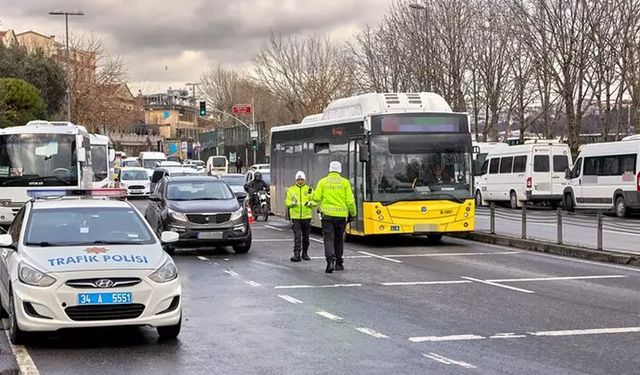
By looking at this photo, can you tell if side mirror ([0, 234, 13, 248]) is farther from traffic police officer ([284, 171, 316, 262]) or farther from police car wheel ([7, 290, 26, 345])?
traffic police officer ([284, 171, 316, 262])

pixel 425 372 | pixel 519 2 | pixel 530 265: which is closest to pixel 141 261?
pixel 425 372

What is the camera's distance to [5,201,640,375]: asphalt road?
8.20 m

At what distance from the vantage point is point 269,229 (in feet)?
85.7

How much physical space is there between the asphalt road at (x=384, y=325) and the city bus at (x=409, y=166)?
303 cm

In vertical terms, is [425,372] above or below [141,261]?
below

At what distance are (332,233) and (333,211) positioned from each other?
37cm

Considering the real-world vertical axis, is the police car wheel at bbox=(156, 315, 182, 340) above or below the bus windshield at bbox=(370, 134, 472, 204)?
below

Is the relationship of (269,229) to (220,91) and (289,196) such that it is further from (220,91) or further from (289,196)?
(220,91)

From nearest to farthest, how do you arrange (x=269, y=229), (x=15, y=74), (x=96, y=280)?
(x=96, y=280), (x=269, y=229), (x=15, y=74)

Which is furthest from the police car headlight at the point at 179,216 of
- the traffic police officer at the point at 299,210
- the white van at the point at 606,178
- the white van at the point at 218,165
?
the white van at the point at 218,165

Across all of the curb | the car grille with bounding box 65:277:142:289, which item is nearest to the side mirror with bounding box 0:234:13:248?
the car grille with bounding box 65:277:142:289

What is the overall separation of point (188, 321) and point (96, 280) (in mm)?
1970

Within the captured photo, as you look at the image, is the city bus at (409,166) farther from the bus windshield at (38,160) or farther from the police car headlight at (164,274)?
the police car headlight at (164,274)

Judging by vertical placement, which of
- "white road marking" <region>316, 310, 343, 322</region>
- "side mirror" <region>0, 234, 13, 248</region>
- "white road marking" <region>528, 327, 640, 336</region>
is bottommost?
"white road marking" <region>528, 327, 640, 336</region>
